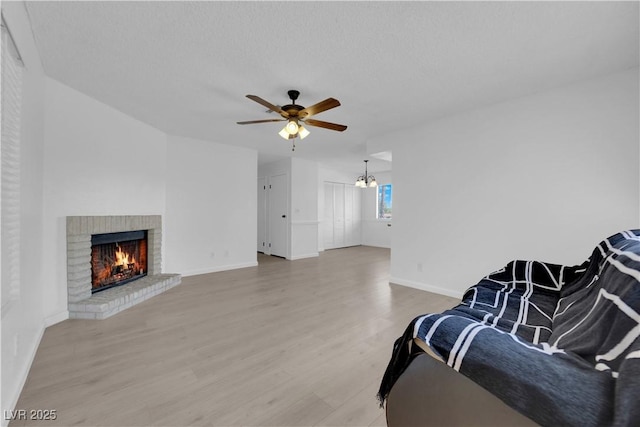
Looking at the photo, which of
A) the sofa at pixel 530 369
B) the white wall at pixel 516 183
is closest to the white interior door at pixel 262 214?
the white wall at pixel 516 183

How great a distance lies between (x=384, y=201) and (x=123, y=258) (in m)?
7.03

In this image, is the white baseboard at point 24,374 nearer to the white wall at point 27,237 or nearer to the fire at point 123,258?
the white wall at point 27,237

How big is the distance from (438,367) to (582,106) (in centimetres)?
324

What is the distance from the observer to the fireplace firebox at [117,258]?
329 centimetres

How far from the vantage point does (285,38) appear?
2.00 m

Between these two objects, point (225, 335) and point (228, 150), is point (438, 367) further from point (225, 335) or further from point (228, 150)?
point (228, 150)

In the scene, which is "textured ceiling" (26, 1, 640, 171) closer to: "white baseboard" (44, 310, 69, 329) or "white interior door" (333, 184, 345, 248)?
"white baseboard" (44, 310, 69, 329)

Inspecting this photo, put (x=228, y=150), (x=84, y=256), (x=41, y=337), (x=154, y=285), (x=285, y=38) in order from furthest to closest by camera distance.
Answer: (x=228, y=150) < (x=154, y=285) < (x=84, y=256) < (x=41, y=337) < (x=285, y=38)

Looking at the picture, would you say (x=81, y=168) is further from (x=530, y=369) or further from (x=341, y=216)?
(x=341, y=216)

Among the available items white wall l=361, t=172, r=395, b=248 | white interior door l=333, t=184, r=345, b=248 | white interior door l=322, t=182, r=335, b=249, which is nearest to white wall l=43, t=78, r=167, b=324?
white interior door l=322, t=182, r=335, b=249

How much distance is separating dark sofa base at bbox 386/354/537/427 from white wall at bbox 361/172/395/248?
24.7 feet

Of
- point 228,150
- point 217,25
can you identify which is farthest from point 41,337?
point 228,150

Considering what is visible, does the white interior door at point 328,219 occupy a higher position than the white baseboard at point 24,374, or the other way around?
the white interior door at point 328,219

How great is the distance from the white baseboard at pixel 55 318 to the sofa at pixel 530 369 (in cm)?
335
